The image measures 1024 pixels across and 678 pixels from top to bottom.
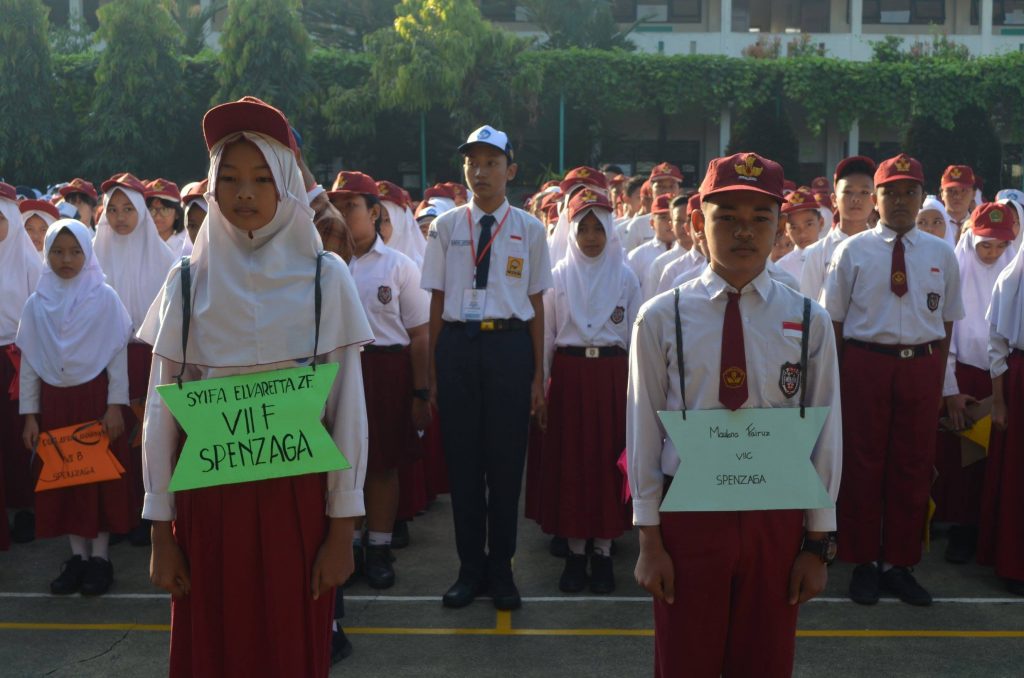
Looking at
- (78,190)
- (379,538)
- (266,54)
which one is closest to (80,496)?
(379,538)

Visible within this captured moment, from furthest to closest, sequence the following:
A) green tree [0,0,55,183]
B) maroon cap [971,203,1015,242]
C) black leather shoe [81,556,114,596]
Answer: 1. green tree [0,0,55,183]
2. maroon cap [971,203,1015,242]
3. black leather shoe [81,556,114,596]

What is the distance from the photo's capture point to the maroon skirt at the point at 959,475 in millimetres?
6145

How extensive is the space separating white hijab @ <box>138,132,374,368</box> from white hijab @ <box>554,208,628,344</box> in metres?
2.95

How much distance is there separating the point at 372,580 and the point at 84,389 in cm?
181

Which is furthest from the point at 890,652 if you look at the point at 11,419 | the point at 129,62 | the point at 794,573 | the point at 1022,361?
the point at 129,62

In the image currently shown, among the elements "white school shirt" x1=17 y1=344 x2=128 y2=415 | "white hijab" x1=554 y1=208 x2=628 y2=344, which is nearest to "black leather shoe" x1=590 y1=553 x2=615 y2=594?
"white hijab" x1=554 y1=208 x2=628 y2=344

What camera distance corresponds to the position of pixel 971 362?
629 cm

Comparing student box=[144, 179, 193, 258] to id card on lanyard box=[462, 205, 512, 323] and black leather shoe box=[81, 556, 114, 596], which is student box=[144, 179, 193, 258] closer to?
black leather shoe box=[81, 556, 114, 596]

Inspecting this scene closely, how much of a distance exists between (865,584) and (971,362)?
67.2 inches

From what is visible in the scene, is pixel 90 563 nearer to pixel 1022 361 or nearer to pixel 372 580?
pixel 372 580

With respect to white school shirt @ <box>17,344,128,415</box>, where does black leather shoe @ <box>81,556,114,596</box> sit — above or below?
below

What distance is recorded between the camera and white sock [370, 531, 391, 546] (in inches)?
223

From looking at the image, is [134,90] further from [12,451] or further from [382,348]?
[382,348]

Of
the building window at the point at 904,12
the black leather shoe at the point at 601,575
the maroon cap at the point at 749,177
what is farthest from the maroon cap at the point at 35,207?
the building window at the point at 904,12
